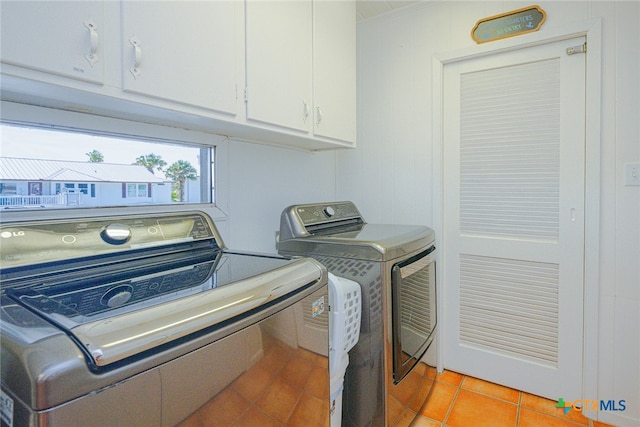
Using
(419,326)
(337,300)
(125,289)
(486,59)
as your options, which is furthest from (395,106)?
(125,289)

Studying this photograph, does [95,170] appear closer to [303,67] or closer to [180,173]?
[180,173]

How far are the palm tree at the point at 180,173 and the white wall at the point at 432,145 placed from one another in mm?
1320

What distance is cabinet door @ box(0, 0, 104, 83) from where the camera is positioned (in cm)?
76

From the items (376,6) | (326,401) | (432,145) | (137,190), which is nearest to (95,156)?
(137,190)

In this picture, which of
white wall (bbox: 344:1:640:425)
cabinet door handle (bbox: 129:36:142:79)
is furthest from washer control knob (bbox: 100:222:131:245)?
white wall (bbox: 344:1:640:425)

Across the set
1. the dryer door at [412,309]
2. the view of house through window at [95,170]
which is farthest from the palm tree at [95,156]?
the dryer door at [412,309]

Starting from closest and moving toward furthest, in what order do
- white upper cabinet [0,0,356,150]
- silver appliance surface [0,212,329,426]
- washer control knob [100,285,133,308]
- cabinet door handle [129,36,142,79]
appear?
silver appliance surface [0,212,329,426] < washer control knob [100,285,133,308] < white upper cabinet [0,0,356,150] < cabinet door handle [129,36,142,79]

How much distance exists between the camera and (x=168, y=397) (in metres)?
0.64

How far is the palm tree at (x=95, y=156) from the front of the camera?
4.27ft

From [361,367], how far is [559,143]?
1.67m

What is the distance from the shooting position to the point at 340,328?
1285 millimetres

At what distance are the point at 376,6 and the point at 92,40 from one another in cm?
202

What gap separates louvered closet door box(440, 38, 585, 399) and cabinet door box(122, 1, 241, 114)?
62.2 inches

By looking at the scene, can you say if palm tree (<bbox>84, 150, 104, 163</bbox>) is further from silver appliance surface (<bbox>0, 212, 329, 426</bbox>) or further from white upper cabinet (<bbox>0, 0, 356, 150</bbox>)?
silver appliance surface (<bbox>0, 212, 329, 426</bbox>)
